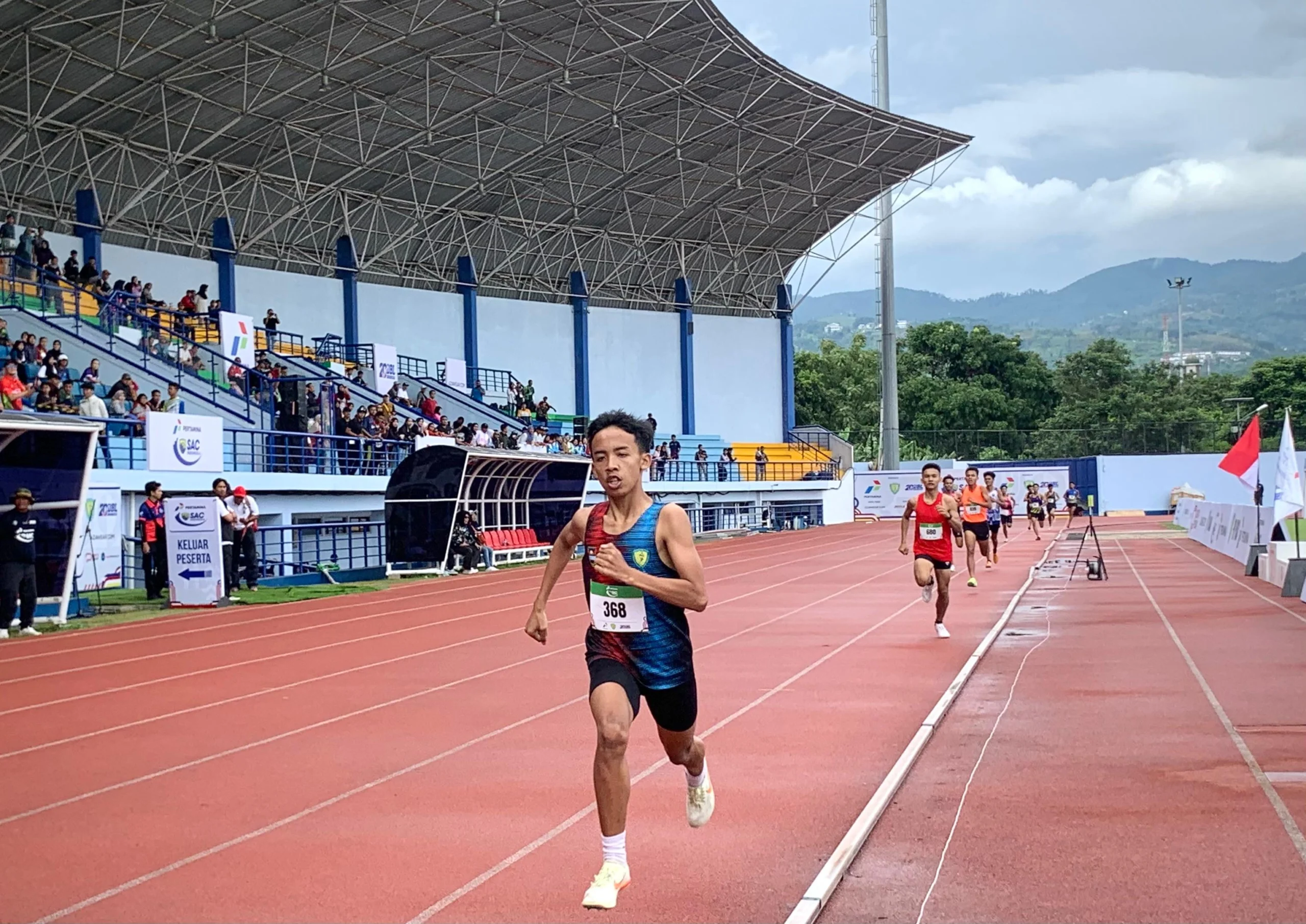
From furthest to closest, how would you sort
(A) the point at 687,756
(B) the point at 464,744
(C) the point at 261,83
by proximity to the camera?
(C) the point at 261,83 → (B) the point at 464,744 → (A) the point at 687,756

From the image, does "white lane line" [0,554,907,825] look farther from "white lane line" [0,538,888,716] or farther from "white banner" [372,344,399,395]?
"white banner" [372,344,399,395]

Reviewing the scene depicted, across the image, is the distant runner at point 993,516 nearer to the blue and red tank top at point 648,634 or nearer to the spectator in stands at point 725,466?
the spectator in stands at point 725,466

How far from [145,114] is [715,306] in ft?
94.1

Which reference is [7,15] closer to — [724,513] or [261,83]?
[261,83]


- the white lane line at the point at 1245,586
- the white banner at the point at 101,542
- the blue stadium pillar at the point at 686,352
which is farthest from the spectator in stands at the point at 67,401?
the blue stadium pillar at the point at 686,352

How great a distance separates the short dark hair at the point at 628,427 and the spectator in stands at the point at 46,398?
18.1 metres

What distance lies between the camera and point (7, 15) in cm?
2800

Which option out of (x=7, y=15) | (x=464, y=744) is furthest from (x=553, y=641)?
(x=7, y=15)

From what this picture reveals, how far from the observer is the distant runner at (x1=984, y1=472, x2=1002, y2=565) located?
27.3m

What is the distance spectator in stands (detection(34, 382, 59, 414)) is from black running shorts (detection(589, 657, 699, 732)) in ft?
60.0

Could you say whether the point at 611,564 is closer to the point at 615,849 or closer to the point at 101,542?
the point at 615,849

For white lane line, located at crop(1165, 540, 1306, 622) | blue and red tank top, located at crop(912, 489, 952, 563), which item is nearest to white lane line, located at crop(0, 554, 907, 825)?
blue and red tank top, located at crop(912, 489, 952, 563)

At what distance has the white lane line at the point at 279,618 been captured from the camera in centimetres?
1359

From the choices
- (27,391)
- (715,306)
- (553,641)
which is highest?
(715,306)
